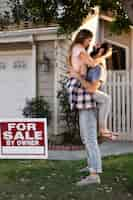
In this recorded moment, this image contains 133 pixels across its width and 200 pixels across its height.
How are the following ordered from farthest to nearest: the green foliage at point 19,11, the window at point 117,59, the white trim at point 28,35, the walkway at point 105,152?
1. the window at point 117,59
2. the white trim at point 28,35
3. the walkway at point 105,152
4. the green foliage at point 19,11

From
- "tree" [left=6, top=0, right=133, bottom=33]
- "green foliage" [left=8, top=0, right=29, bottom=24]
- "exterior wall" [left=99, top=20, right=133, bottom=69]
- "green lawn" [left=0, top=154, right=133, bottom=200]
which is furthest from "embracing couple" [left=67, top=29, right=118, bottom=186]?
"exterior wall" [left=99, top=20, right=133, bottom=69]

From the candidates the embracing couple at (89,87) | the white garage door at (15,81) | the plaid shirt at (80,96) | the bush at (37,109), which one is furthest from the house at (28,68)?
the plaid shirt at (80,96)

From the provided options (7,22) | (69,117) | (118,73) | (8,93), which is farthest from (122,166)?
(8,93)

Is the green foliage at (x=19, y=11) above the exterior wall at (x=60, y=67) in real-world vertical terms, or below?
above

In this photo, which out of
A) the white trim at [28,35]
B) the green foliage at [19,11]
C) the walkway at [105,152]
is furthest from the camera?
the white trim at [28,35]

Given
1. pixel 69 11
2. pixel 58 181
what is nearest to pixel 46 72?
pixel 69 11

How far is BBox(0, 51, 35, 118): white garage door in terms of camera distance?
1485 cm

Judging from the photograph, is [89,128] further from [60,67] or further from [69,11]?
[60,67]

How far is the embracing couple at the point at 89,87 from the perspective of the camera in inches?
282

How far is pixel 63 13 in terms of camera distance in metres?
8.74

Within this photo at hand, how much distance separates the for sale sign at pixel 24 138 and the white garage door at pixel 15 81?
506cm

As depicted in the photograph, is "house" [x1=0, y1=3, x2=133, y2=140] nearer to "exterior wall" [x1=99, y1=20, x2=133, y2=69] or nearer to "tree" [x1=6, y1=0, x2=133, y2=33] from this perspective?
"exterior wall" [x1=99, y1=20, x2=133, y2=69]

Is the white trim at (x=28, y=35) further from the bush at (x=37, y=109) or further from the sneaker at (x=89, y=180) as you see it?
the sneaker at (x=89, y=180)

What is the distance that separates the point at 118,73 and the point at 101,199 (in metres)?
7.50
